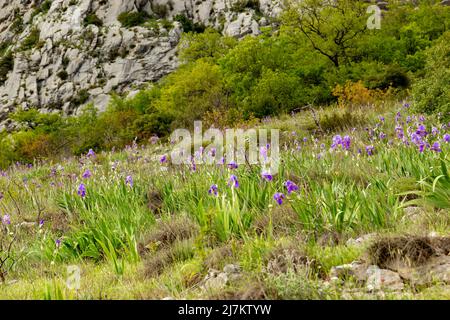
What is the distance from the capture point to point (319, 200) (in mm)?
3430

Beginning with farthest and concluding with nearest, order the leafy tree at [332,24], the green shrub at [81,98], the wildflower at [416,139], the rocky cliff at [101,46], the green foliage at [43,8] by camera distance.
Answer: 1. the green foliage at [43,8]
2. the rocky cliff at [101,46]
3. the green shrub at [81,98]
4. the leafy tree at [332,24]
5. the wildflower at [416,139]

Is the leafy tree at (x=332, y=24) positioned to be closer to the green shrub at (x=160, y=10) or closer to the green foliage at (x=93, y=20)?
the green shrub at (x=160, y=10)

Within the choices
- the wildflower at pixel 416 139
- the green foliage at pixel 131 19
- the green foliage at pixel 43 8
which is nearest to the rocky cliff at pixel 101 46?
the green foliage at pixel 131 19

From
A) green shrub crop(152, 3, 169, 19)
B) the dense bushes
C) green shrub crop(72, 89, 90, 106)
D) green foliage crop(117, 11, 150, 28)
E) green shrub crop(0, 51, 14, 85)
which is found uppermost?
green shrub crop(152, 3, 169, 19)

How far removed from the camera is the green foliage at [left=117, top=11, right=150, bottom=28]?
4606cm

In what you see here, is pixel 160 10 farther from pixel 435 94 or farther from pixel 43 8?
pixel 435 94

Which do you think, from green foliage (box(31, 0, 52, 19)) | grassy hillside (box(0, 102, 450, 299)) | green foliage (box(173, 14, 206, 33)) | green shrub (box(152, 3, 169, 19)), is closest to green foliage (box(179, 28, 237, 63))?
green foliage (box(173, 14, 206, 33))

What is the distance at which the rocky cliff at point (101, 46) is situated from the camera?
42.9 metres

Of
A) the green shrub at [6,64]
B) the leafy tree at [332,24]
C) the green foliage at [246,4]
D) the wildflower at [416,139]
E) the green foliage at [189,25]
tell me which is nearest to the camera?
the wildflower at [416,139]

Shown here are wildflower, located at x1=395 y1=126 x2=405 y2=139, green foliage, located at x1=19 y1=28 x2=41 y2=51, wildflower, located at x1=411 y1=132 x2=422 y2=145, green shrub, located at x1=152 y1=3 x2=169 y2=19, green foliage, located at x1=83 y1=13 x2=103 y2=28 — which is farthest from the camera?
green foliage, located at x1=19 y1=28 x2=41 y2=51

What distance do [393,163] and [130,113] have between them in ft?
62.9

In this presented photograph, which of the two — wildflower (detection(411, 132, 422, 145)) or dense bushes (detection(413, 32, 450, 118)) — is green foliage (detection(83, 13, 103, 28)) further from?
wildflower (detection(411, 132, 422, 145))
